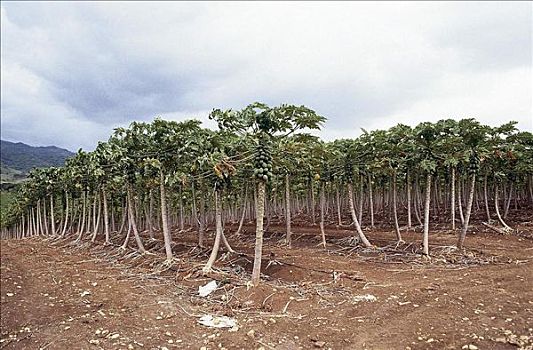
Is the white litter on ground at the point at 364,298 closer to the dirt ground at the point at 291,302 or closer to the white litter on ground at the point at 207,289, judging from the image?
the dirt ground at the point at 291,302

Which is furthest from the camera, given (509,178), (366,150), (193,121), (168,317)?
(509,178)

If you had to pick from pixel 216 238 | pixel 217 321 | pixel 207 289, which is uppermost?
pixel 216 238

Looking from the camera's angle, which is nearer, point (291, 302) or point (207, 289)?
point (291, 302)

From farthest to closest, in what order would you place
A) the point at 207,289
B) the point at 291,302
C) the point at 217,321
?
the point at 207,289 → the point at 291,302 → the point at 217,321

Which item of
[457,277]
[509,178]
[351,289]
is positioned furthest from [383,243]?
[509,178]

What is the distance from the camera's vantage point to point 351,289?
40.9ft

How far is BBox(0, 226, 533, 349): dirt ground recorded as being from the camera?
878cm

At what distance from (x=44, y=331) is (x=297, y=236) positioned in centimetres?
1743

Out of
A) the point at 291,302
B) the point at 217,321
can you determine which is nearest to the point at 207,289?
the point at 217,321

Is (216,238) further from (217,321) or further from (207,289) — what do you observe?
(217,321)

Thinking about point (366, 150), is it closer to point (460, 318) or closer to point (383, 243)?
point (383, 243)

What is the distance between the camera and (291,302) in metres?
11.4

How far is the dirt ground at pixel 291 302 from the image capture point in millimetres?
8781

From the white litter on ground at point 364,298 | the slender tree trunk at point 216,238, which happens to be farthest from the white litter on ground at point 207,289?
the white litter on ground at point 364,298
